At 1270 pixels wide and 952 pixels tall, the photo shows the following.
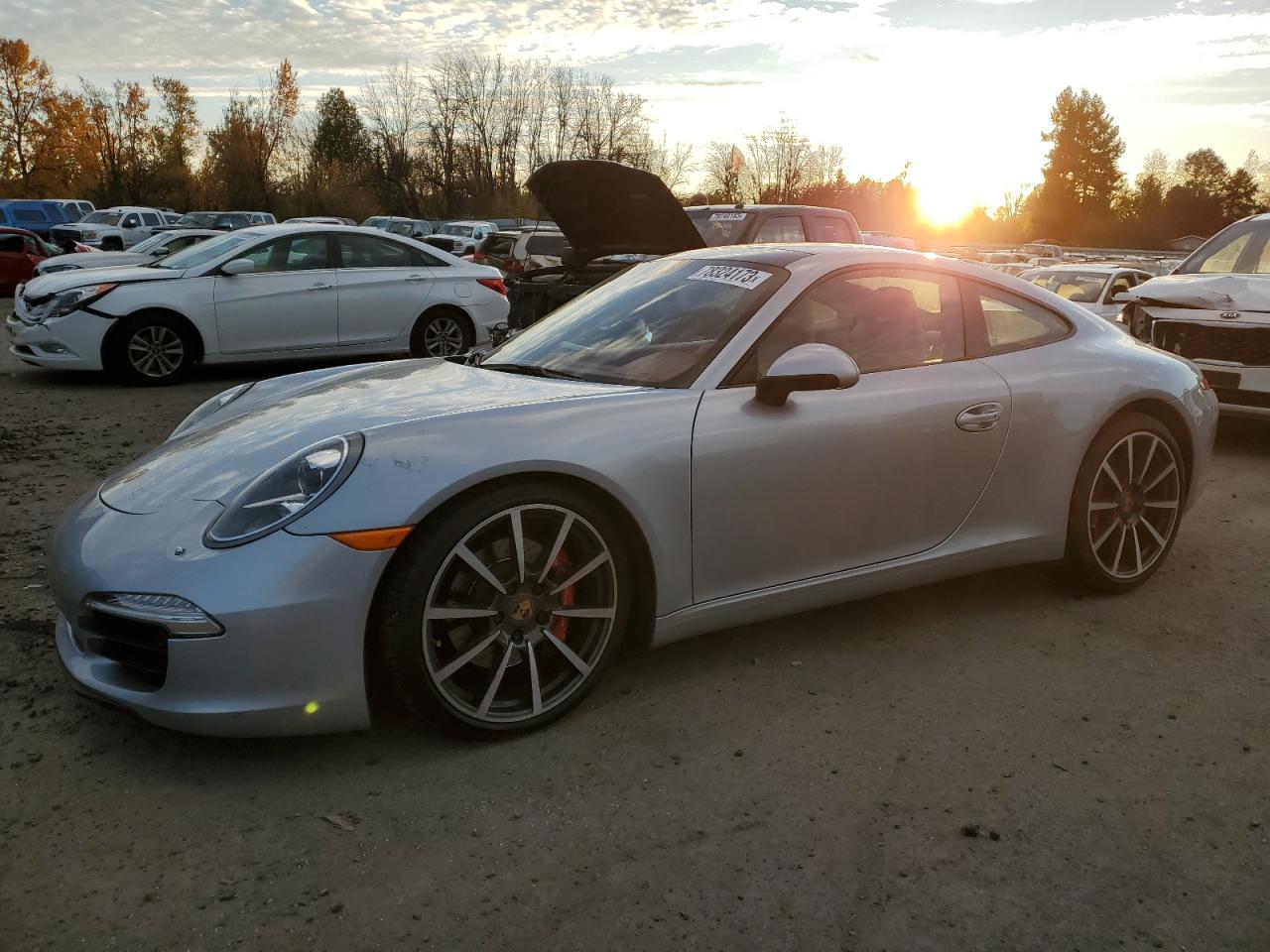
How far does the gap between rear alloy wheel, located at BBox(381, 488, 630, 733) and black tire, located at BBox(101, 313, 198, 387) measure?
7855 millimetres

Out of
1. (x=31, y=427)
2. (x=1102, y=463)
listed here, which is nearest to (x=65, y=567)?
(x=1102, y=463)

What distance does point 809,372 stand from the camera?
3.12m

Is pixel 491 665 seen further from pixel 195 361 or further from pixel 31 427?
pixel 195 361

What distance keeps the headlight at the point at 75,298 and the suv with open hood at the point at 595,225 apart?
4091 millimetres

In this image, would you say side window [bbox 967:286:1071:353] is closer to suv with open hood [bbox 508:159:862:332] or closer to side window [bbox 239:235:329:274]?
suv with open hood [bbox 508:159:862:332]

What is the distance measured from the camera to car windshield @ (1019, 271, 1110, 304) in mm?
12758

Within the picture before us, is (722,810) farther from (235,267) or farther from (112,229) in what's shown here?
(112,229)

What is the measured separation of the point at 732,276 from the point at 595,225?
4.57 m

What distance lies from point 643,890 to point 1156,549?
306 centimetres

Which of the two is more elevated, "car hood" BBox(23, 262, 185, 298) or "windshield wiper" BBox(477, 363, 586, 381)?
Answer: "car hood" BBox(23, 262, 185, 298)

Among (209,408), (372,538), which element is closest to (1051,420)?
(372,538)

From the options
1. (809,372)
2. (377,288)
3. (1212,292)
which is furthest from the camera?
(377,288)

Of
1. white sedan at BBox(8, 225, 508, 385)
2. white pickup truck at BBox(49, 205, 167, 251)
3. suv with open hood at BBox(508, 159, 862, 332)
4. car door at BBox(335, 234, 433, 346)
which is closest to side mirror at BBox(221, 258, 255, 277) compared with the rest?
white sedan at BBox(8, 225, 508, 385)

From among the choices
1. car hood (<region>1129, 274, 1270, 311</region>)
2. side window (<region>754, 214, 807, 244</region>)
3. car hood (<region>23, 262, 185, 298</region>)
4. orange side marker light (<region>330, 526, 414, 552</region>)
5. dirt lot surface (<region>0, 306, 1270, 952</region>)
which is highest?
side window (<region>754, 214, 807, 244</region>)
